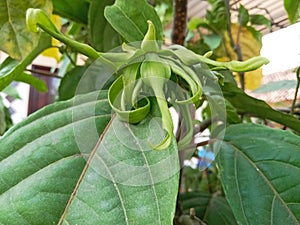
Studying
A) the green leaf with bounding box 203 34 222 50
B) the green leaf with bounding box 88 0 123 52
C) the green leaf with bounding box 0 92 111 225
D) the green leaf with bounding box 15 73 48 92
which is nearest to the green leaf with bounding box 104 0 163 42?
the green leaf with bounding box 0 92 111 225

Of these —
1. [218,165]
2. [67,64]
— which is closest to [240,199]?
[218,165]

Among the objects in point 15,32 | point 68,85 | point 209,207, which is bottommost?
point 209,207

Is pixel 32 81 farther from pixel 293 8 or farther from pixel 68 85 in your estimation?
pixel 293 8

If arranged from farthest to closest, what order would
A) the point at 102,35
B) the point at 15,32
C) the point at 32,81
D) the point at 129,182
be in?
the point at 32,81 → the point at 102,35 → the point at 15,32 → the point at 129,182

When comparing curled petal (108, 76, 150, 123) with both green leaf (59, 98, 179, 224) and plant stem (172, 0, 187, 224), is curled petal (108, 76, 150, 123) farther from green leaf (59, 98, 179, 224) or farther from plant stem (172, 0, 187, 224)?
plant stem (172, 0, 187, 224)

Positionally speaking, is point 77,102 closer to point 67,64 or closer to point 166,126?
point 166,126

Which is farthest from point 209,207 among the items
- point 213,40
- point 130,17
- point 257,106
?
point 213,40
